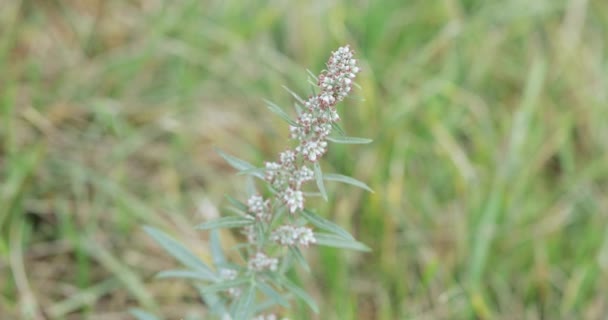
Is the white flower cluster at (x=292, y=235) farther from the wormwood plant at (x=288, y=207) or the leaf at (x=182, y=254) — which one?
the leaf at (x=182, y=254)

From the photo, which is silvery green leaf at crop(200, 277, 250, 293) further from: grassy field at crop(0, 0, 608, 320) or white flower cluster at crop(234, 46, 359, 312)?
grassy field at crop(0, 0, 608, 320)

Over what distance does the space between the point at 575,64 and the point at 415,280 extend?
71.5 inches

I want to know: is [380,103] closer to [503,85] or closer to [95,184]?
[503,85]

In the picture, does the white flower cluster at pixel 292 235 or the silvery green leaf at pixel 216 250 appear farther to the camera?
the silvery green leaf at pixel 216 250

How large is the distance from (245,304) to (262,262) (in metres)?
0.15

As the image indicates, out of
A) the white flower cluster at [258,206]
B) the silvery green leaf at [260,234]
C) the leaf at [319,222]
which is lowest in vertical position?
the silvery green leaf at [260,234]

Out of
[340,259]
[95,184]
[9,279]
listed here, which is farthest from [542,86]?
[9,279]

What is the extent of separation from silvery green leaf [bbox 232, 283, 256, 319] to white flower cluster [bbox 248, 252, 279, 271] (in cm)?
6

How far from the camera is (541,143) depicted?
389cm

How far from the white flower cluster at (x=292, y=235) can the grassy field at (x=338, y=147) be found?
1.07 meters

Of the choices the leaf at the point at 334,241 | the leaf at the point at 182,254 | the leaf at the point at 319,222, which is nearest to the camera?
the leaf at the point at 319,222

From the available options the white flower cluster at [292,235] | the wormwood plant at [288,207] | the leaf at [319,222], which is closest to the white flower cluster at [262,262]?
the wormwood plant at [288,207]

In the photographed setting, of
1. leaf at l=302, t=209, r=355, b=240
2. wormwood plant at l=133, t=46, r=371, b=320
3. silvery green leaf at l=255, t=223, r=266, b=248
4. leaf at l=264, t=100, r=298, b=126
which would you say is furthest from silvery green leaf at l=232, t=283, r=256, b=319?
leaf at l=264, t=100, r=298, b=126

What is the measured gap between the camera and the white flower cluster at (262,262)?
1.98 metres
